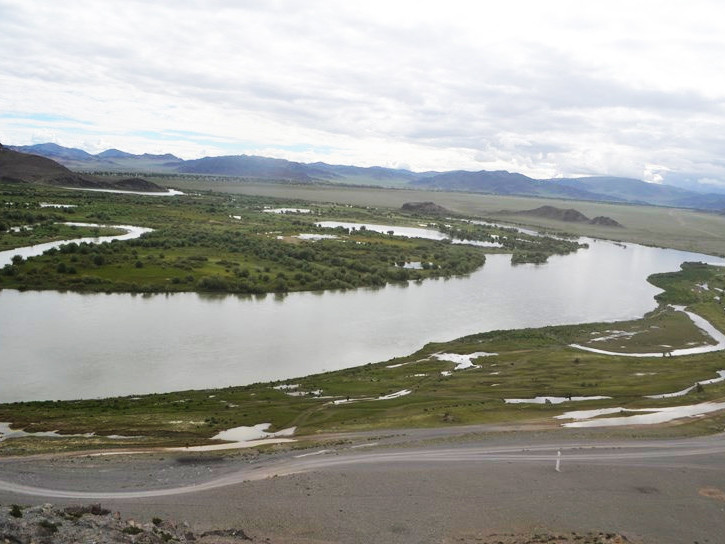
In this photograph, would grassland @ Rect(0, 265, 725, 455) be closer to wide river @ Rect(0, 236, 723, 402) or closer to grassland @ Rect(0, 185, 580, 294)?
wide river @ Rect(0, 236, 723, 402)

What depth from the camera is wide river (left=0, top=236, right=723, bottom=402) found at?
33.5 m

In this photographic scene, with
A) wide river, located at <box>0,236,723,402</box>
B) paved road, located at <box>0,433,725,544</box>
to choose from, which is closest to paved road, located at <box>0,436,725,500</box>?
paved road, located at <box>0,433,725,544</box>

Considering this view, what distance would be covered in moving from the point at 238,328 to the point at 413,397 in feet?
60.9

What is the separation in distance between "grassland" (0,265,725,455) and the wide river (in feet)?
10.0

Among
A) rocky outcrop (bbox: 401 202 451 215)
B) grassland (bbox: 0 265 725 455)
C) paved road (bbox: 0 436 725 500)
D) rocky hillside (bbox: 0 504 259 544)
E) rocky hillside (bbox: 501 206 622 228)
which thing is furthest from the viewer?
rocky hillside (bbox: 501 206 622 228)

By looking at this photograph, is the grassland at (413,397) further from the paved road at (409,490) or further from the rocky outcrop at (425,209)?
the rocky outcrop at (425,209)

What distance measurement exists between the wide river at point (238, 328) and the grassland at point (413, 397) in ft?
10.0

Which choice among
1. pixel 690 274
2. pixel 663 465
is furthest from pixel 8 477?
pixel 690 274

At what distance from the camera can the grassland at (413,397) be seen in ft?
84.1

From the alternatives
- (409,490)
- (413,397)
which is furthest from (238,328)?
(409,490)

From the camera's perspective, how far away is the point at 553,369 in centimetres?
3703

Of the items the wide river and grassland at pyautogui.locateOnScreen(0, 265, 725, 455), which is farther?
the wide river

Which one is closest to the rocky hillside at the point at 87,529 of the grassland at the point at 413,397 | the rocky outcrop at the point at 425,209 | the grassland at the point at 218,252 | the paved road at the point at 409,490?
the paved road at the point at 409,490

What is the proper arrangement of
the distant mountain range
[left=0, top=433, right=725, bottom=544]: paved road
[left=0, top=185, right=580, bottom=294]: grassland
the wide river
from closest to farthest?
[left=0, top=433, right=725, bottom=544]: paved road
the wide river
[left=0, top=185, right=580, bottom=294]: grassland
the distant mountain range
